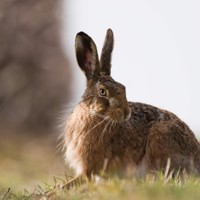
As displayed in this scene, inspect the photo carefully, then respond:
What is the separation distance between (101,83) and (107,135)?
0.51 meters

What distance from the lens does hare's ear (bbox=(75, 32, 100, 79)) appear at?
7422 millimetres

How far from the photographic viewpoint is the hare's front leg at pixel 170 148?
24.2ft

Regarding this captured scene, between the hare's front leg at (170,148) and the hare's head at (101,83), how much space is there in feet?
1.89

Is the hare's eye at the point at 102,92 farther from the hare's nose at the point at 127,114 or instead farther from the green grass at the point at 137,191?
the green grass at the point at 137,191

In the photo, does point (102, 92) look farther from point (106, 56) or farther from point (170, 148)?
point (170, 148)

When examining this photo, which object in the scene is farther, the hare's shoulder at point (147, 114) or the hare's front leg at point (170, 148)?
the hare's shoulder at point (147, 114)

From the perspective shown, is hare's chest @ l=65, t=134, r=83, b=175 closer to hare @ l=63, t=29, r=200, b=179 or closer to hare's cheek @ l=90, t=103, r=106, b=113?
hare @ l=63, t=29, r=200, b=179

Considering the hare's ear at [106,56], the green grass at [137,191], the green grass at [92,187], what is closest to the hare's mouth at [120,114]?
the green grass at [92,187]

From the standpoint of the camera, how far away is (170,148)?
7.50 m

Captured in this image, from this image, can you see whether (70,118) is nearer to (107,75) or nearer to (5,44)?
(107,75)

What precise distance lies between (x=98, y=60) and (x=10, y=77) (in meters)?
9.67

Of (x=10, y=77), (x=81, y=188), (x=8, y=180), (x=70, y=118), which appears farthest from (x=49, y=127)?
(x=81, y=188)

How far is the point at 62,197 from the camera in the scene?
6027 mm

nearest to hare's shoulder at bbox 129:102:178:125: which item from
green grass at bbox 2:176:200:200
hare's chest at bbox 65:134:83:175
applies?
hare's chest at bbox 65:134:83:175
